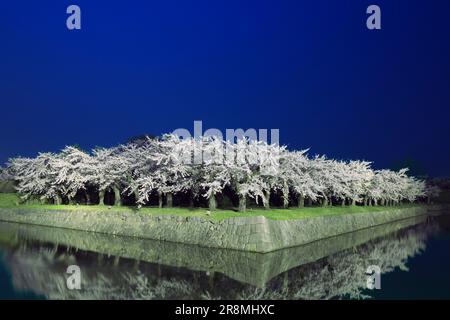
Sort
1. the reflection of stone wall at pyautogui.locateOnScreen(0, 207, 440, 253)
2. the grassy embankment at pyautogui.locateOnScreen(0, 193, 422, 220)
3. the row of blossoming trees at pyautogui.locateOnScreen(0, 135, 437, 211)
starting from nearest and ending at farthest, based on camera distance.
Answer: the reflection of stone wall at pyautogui.locateOnScreen(0, 207, 440, 253)
the grassy embankment at pyautogui.locateOnScreen(0, 193, 422, 220)
the row of blossoming trees at pyautogui.locateOnScreen(0, 135, 437, 211)

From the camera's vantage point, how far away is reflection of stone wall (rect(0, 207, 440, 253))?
80.2 feet

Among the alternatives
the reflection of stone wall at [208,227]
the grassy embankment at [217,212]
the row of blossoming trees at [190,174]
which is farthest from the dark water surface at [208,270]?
the row of blossoming trees at [190,174]

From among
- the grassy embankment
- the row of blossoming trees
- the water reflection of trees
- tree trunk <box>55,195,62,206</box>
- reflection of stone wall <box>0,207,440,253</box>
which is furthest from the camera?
tree trunk <box>55,195,62,206</box>

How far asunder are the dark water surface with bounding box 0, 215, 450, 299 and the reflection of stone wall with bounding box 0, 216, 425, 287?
0.19ft

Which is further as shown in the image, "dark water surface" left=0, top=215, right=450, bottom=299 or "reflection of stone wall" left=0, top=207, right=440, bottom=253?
"reflection of stone wall" left=0, top=207, right=440, bottom=253

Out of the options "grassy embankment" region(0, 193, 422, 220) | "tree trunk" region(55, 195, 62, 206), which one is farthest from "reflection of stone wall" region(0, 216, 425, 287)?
"tree trunk" region(55, 195, 62, 206)

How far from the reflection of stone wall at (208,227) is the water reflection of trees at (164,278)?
371 centimetres

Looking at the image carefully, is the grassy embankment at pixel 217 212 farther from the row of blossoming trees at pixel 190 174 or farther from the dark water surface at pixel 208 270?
the dark water surface at pixel 208 270

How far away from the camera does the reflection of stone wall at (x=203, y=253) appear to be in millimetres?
19297

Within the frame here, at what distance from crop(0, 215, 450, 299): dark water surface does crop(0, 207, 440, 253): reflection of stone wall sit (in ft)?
3.13

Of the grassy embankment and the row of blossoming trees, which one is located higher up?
the row of blossoming trees

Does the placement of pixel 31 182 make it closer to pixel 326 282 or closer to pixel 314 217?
pixel 314 217

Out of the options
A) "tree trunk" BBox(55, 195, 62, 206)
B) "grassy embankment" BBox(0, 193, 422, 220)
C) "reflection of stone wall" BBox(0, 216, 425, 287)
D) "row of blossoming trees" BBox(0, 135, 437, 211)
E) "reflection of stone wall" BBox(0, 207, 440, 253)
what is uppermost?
"row of blossoming trees" BBox(0, 135, 437, 211)

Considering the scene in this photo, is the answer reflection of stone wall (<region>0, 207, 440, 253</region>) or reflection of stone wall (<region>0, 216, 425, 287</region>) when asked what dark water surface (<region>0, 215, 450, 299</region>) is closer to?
reflection of stone wall (<region>0, 216, 425, 287</region>)
